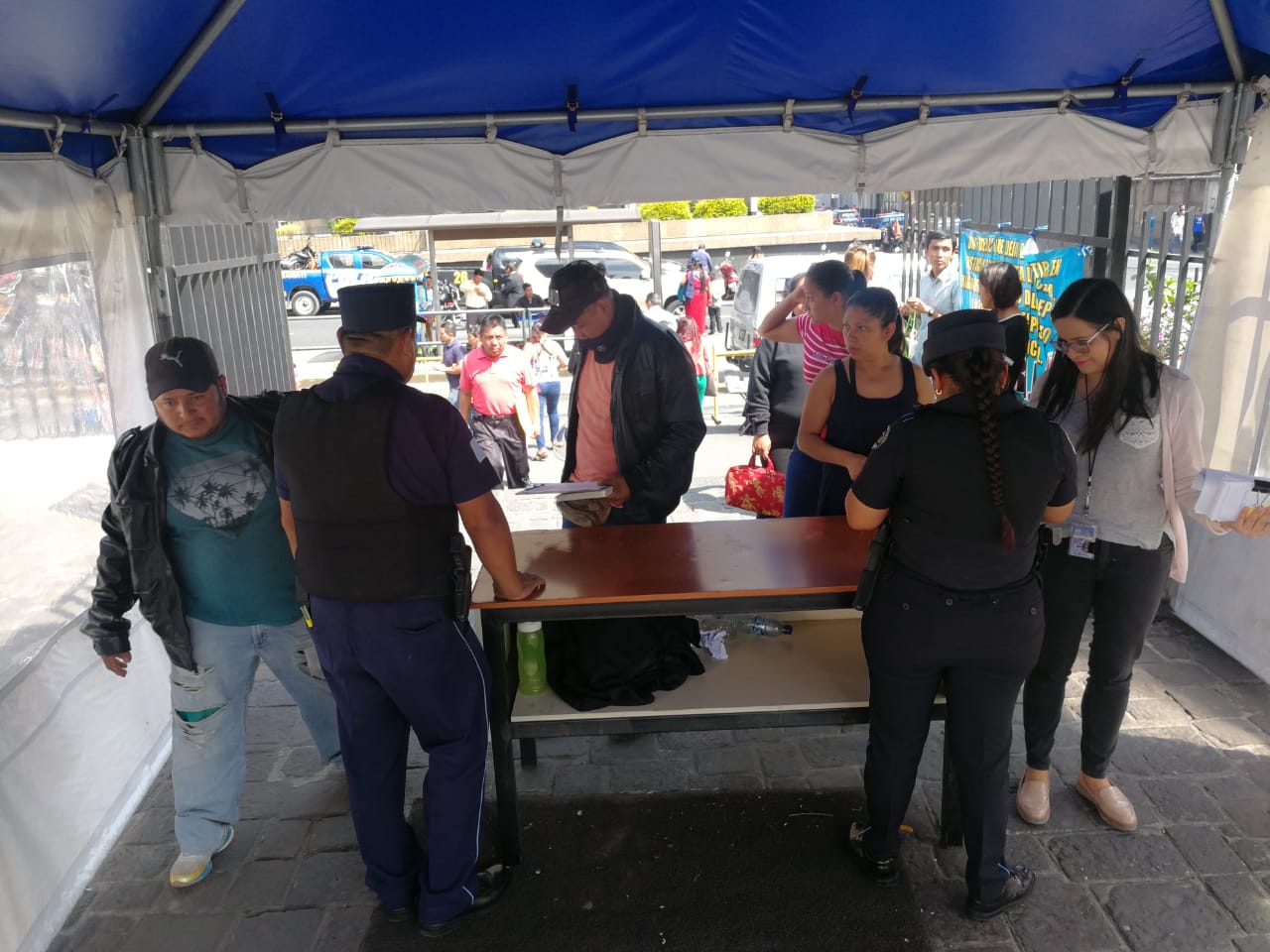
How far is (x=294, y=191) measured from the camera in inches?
158

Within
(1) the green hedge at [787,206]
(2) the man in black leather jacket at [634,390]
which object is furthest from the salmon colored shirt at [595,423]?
(1) the green hedge at [787,206]

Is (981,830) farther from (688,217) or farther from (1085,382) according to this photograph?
(688,217)

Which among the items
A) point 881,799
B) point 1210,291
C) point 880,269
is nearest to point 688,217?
point 880,269

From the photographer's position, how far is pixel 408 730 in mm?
2965

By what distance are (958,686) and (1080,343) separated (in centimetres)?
119

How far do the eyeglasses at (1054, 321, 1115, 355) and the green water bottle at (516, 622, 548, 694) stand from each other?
1.99 m

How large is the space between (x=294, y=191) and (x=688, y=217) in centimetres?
2582

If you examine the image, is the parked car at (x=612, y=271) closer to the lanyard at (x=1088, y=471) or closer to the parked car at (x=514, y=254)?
the parked car at (x=514, y=254)

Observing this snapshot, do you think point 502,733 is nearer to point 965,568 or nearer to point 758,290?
point 965,568

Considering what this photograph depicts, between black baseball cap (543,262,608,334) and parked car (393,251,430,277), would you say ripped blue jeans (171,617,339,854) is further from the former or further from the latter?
parked car (393,251,430,277)

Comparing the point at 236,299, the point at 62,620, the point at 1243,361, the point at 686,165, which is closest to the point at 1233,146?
the point at 1243,361

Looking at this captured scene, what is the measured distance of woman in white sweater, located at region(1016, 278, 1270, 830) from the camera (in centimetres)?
309

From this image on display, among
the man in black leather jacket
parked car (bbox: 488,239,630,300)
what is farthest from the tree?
parked car (bbox: 488,239,630,300)

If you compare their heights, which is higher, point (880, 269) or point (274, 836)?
point (880, 269)
